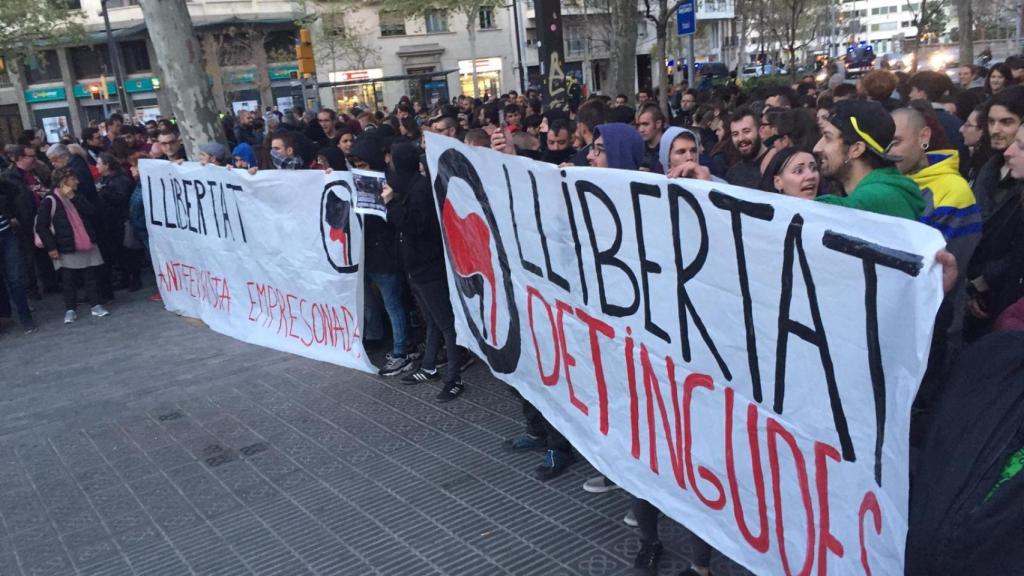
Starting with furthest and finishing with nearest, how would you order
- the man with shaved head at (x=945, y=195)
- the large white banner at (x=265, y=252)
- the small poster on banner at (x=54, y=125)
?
the small poster on banner at (x=54, y=125)
the large white banner at (x=265, y=252)
the man with shaved head at (x=945, y=195)

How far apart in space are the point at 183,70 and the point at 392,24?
1580 inches

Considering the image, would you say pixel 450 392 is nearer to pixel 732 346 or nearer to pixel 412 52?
pixel 732 346

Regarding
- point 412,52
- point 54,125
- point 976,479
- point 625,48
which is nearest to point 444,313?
point 976,479

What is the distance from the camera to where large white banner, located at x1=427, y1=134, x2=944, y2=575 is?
2324mm

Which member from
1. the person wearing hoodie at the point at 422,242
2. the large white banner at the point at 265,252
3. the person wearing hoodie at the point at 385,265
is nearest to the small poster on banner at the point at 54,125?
the large white banner at the point at 265,252

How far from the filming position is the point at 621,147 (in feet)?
14.8

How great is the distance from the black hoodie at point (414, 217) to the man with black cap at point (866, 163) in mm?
3104

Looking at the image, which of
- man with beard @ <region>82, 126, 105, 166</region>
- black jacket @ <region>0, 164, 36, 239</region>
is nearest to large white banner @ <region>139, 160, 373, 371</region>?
black jacket @ <region>0, 164, 36, 239</region>

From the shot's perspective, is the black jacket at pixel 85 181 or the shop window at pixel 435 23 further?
the shop window at pixel 435 23

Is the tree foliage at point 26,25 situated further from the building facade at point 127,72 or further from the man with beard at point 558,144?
the man with beard at point 558,144

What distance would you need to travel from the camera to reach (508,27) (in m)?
50.6

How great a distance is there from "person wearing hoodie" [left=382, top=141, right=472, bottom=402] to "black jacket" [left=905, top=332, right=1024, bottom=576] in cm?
390

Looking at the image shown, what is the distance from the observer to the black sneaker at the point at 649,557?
11.6 ft

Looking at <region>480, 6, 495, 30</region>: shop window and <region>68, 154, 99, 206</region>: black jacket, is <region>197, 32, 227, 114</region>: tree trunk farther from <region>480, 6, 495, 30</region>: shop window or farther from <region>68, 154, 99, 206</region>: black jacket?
<region>68, 154, 99, 206</region>: black jacket
